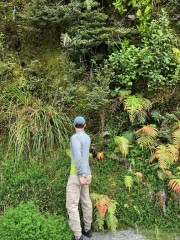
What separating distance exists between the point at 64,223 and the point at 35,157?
1.66 meters

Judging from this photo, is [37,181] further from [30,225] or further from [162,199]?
[162,199]

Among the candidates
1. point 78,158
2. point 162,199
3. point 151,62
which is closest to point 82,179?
point 78,158

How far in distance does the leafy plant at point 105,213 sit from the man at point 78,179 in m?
0.17

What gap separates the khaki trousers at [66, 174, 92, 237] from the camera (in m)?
5.96

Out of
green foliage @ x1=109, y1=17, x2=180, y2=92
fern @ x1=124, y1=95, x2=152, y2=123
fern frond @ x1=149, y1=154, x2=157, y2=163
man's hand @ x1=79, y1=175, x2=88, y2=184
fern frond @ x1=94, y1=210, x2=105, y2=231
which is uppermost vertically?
green foliage @ x1=109, y1=17, x2=180, y2=92

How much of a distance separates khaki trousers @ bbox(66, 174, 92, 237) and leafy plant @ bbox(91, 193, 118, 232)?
17 centimetres

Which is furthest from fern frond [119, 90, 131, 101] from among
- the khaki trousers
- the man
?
the khaki trousers

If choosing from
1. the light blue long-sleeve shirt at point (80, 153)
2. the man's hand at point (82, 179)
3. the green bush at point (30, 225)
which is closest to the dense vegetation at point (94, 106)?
the green bush at point (30, 225)

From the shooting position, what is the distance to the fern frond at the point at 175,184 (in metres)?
6.46

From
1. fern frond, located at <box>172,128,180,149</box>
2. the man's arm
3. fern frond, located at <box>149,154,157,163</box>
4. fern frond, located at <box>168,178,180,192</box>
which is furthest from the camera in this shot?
fern frond, located at <box>172,128,180,149</box>

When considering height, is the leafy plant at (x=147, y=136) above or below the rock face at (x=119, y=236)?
above

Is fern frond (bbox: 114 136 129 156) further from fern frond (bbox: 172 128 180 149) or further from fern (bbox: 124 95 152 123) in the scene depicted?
fern frond (bbox: 172 128 180 149)

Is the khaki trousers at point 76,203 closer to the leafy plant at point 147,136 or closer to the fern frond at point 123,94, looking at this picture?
the leafy plant at point 147,136

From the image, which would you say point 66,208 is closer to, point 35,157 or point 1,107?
point 35,157
